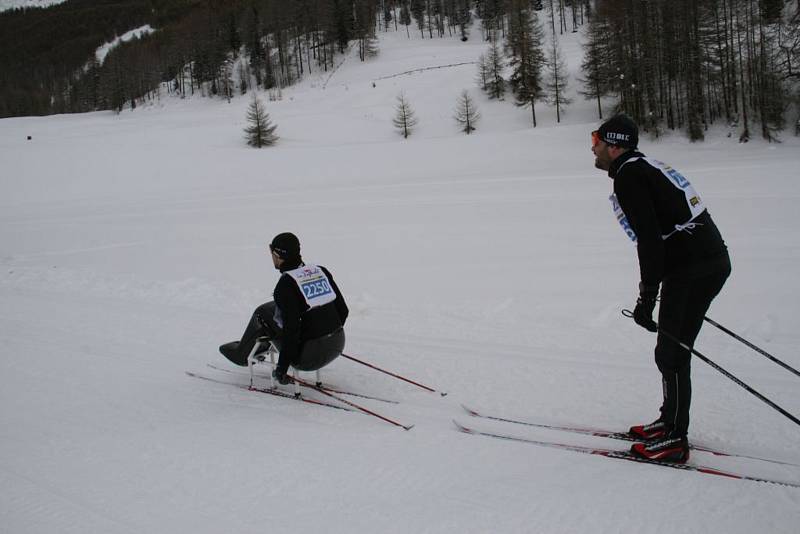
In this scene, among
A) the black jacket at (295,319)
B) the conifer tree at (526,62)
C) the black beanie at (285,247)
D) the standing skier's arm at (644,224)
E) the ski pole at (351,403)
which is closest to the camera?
the standing skier's arm at (644,224)

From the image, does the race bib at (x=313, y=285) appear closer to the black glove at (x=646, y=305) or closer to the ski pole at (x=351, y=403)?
the ski pole at (x=351, y=403)

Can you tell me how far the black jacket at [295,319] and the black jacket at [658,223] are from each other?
2.87m

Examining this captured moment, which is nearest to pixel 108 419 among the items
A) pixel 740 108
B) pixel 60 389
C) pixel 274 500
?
pixel 60 389

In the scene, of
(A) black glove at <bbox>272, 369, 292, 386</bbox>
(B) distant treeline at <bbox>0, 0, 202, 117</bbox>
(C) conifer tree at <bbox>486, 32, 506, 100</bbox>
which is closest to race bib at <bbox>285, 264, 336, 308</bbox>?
(A) black glove at <bbox>272, 369, 292, 386</bbox>

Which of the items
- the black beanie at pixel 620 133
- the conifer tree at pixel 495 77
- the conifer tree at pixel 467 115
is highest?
the conifer tree at pixel 495 77

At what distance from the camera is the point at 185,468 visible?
13.3 feet

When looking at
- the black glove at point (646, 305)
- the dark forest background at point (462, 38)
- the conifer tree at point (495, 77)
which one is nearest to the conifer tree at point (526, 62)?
the dark forest background at point (462, 38)

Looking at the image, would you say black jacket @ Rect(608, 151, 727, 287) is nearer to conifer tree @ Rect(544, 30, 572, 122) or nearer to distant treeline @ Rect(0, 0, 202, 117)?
conifer tree @ Rect(544, 30, 572, 122)

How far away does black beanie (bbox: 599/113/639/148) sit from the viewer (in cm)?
354

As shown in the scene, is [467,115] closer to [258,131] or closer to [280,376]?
[258,131]

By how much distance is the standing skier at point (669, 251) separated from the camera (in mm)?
3363

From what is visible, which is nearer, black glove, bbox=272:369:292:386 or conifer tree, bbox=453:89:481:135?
black glove, bbox=272:369:292:386

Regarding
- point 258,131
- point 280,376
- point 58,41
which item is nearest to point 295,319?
point 280,376

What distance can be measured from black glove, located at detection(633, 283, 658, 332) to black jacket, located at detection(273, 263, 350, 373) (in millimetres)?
2794
